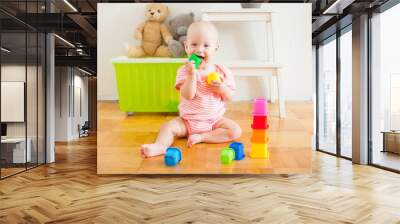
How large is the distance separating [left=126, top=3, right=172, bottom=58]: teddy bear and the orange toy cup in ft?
3.52

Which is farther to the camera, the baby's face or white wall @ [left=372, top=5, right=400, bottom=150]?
white wall @ [left=372, top=5, right=400, bottom=150]

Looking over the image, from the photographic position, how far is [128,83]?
3.27m

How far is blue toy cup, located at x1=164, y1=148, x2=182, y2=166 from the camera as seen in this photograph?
3.21 metres

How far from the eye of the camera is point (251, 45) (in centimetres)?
347

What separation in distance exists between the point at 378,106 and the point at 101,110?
359cm

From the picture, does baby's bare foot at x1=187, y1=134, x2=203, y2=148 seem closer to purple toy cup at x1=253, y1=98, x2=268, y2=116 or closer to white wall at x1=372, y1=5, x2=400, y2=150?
purple toy cup at x1=253, y1=98, x2=268, y2=116

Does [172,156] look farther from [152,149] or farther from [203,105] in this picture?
[203,105]

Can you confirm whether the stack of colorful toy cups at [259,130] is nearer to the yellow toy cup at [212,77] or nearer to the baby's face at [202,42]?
the yellow toy cup at [212,77]

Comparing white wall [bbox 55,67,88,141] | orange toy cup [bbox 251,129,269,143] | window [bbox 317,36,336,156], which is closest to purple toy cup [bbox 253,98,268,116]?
orange toy cup [bbox 251,129,269,143]

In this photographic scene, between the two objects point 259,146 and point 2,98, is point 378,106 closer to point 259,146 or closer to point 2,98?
point 259,146

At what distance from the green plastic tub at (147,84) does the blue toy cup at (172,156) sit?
386 mm

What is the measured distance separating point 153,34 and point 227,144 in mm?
1197

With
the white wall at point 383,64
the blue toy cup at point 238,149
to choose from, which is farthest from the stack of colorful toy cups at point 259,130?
the white wall at point 383,64

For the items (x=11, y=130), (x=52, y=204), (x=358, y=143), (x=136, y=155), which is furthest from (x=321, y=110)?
(x=52, y=204)
